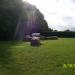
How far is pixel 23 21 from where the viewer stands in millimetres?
53469

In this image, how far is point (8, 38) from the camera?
51844mm

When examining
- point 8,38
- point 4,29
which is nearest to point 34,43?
point 4,29

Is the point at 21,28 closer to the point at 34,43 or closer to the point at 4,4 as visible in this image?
the point at 4,4

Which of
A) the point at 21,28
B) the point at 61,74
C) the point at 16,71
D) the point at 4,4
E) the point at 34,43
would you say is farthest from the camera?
the point at 21,28

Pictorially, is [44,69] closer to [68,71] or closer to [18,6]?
[68,71]

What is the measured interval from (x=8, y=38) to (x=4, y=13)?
6.38 metres

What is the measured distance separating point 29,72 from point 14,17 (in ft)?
137

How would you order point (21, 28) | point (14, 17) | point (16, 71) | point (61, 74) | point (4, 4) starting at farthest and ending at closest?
point (21, 28) < point (14, 17) < point (4, 4) < point (16, 71) < point (61, 74)

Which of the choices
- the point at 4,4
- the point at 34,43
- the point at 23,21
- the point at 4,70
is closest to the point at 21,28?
the point at 23,21

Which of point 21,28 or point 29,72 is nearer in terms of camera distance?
point 29,72

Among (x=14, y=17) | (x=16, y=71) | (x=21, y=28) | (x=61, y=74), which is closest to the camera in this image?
(x=61, y=74)

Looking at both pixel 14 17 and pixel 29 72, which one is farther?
pixel 14 17

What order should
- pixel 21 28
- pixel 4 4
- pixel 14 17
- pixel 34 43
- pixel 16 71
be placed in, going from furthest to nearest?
pixel 21 28
pixel 14 17
pixel 4 4
pixel 34 43
pixel 16 71

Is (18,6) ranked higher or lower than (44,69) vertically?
higher
